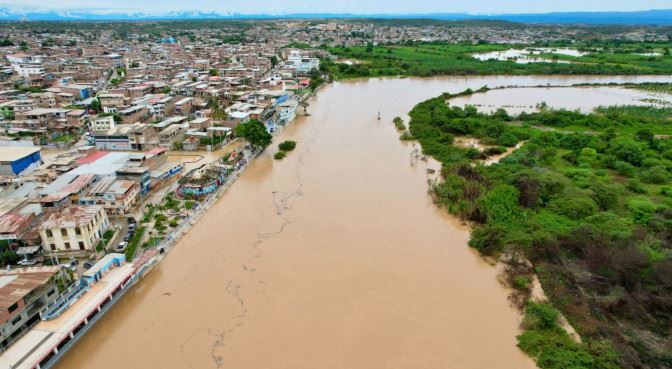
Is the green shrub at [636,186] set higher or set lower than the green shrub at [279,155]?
higher

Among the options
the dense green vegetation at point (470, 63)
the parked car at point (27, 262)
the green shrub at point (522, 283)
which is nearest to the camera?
the green shrub at point (522, 283)

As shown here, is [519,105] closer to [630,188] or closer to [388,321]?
[630,188]

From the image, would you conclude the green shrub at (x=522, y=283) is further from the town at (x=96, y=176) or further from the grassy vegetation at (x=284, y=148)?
the grassy vegetation at (x=284, y=148)

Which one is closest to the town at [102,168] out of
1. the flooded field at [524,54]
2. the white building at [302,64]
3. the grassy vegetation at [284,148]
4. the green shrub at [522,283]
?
the grassy vegetation at [284,148]

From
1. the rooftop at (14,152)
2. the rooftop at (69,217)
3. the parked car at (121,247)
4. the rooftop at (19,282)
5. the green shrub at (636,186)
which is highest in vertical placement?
the rooftop at (69,217)

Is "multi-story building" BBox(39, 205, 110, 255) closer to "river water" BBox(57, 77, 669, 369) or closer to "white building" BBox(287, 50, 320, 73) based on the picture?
"river water" BBox(57, 77, 669, 369)

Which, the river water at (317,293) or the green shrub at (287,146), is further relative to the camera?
the green shrub at (287,146)

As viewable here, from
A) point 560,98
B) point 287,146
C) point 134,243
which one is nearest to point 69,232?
point 134,243
